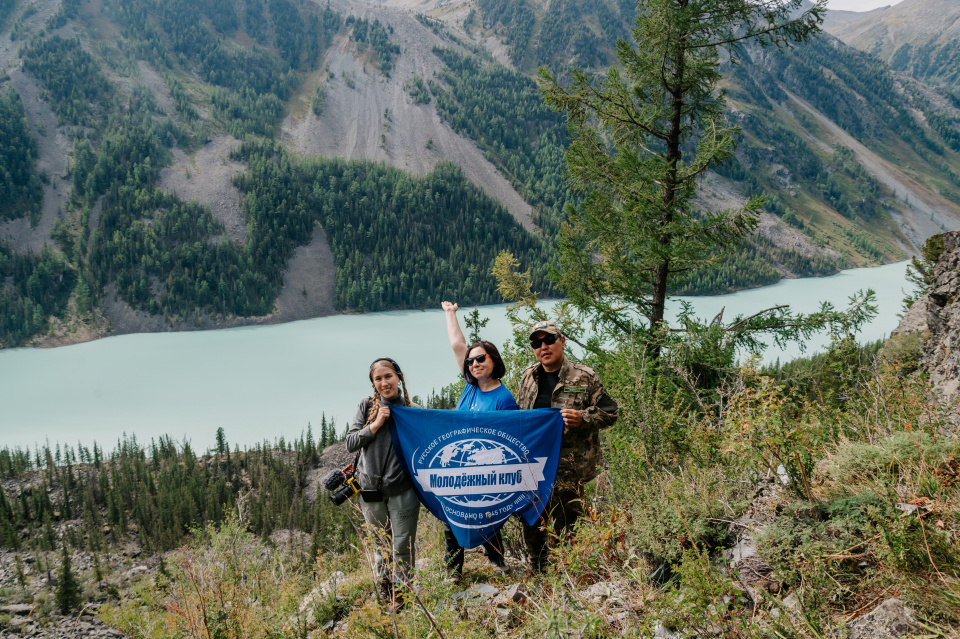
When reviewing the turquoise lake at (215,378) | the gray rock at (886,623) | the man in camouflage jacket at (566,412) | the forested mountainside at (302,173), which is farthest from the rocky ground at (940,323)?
the forested mountainside at (302,173)

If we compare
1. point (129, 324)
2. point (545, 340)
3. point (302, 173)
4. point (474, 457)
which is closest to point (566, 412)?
point (545, 340)

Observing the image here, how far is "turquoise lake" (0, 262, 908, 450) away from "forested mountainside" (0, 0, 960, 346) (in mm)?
7410

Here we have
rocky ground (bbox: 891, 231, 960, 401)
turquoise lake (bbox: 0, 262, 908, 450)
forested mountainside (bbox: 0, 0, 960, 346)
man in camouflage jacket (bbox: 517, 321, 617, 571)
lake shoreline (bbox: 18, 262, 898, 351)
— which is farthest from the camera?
forested mountainside (bbox: 0, 0, 960, 346)

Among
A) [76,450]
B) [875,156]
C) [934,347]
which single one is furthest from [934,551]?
[875,156]

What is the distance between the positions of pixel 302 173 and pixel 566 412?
238 feet

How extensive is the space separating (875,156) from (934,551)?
17288 centimetres

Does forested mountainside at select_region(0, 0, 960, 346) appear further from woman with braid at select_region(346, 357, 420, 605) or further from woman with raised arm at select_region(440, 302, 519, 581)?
woman with braid at select_region(346, 357, 420, 605)

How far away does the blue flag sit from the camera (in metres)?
3.52

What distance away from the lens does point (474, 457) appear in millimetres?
3592

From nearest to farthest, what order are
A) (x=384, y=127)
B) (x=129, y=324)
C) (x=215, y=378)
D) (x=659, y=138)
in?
1. (x=659, y=138)
2. (x=215, y=378)
3. (x=129, y=324)
4. (x=384, y=127)

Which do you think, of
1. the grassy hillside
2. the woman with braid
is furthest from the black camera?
the grassy hillside

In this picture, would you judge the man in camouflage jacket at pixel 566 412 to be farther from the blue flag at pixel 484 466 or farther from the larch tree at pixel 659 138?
the larch tree at pixel 659 138

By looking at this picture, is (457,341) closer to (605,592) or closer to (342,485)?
(342,485)

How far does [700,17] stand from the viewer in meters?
6.58
